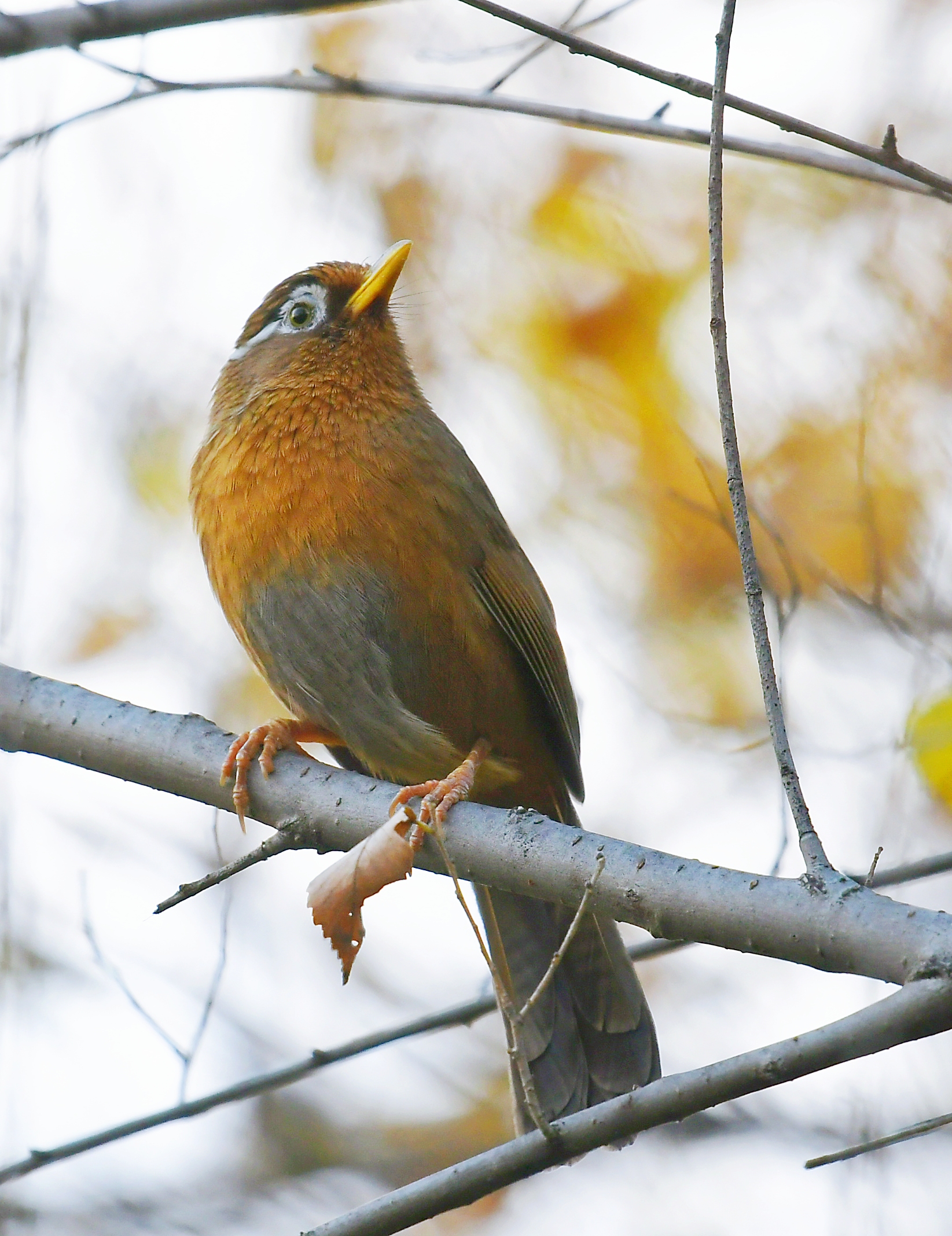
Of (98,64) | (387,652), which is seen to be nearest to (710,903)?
(387,652)

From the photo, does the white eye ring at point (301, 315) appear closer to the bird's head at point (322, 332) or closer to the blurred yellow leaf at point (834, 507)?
the bird's head at point (322, 332)

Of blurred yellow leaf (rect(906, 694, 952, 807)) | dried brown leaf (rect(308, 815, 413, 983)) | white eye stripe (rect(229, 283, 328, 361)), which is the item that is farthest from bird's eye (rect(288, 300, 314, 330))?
blurred yellow leaf (rect(906, 694, 952, 807))

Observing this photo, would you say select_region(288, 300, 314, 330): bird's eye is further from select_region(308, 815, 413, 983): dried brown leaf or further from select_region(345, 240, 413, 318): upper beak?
select_region(308, 815, 413, 983): dried brown leaf

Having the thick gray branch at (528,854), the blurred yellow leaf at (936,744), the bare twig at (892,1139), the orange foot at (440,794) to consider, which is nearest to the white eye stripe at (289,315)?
the orange foot at (440,794)


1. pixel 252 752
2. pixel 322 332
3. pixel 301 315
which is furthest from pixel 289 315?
pixel 252 752

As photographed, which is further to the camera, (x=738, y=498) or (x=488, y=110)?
(x=488, y=110)

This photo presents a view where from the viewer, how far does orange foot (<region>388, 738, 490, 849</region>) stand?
2910 mm

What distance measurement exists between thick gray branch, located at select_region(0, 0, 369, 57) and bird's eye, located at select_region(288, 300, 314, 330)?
1.54 meters

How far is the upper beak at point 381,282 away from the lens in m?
4.58

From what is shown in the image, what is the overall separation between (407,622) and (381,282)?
139cm

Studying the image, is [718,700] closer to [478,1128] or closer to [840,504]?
[840,504]

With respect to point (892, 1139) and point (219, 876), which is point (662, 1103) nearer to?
point (892, 1139)

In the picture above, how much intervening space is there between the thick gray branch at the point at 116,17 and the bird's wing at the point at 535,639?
5.90 feet

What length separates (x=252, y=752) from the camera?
3439mm
